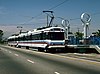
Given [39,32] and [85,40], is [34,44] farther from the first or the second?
[85,40]

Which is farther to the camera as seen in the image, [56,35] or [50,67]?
[56,35]

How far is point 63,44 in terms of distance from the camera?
3784 cm

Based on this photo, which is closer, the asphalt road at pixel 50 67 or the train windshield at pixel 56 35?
the asphalt road at pixel 50 67

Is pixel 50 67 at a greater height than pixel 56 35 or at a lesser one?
lesser

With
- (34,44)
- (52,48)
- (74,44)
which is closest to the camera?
(52,48)

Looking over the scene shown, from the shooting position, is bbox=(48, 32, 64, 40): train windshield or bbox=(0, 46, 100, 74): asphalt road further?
bbox=(48, 32, 64, 40): train windshield

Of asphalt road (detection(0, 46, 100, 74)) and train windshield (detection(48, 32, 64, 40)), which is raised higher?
train windshield (detection(48, 32, 64, 40))

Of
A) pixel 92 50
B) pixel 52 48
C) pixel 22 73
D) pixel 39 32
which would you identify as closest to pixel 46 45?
pixel 52 48

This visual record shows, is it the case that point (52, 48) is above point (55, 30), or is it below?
below

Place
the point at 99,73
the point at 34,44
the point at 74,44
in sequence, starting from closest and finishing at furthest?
the point at 99,73, the point at 74,44, the point at 34,44

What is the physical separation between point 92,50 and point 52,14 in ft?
33.3

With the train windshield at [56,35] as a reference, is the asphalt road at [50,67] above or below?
below

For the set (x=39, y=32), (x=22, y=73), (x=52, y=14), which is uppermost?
(x=52, y=14)

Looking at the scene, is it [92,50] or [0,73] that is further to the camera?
[92,50]
